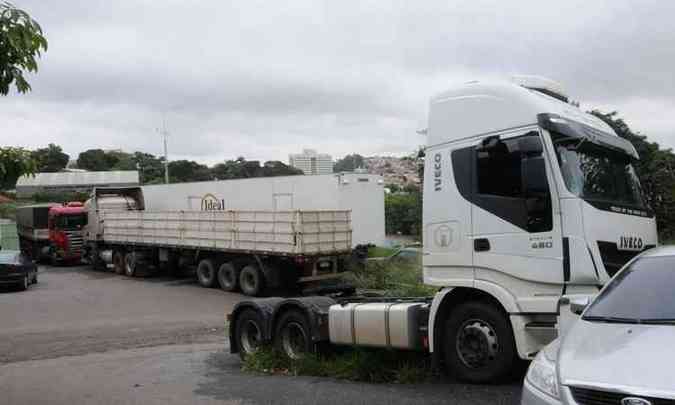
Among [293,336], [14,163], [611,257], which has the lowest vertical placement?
[293,336]

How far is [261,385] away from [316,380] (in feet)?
2.07

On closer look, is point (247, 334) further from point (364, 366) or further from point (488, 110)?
point (488, 110)

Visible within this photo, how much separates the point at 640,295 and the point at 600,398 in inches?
59.4

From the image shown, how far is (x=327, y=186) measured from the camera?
70.4 feet

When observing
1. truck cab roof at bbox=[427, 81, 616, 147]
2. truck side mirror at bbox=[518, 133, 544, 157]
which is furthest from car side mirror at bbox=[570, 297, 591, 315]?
truck cab roof at bbox=[427, 81, 616, 147]

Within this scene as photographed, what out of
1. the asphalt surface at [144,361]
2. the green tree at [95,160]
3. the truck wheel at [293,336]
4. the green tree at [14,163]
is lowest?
the asphalt surface at [144,361]

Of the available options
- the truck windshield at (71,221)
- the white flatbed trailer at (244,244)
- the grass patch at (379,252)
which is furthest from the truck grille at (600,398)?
the truck windshield at (71,221)

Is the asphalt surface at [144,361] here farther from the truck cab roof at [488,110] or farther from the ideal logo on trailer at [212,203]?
the ideal logo on trailer at [212,203]

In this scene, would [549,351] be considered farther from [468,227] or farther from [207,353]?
[207,353]

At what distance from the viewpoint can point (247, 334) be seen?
9094 mm

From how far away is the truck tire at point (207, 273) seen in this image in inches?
821

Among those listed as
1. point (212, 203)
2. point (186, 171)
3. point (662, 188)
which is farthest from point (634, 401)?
point (186, 171)

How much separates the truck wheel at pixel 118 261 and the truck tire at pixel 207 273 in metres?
6.55

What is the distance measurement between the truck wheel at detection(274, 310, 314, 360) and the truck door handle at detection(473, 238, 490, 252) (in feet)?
8.34
